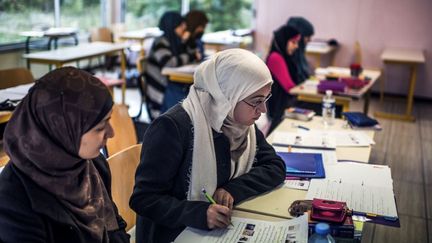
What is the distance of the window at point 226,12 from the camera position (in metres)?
8.10

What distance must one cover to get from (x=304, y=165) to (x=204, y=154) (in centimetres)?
59

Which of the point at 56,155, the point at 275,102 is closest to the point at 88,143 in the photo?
the point at 56,155

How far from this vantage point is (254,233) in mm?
1452

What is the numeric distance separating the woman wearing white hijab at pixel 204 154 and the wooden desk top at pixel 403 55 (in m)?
4.67

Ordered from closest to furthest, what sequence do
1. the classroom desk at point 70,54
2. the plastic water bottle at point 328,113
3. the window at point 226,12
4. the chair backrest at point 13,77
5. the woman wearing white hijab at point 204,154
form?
the woman wearing white hijab at point 204,154
the plastic water bottle at point 328,113
the chair backrest at point 13,77
the classroom desk at point 70,54
the window at point 226,12

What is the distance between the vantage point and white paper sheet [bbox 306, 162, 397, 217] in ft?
5.45

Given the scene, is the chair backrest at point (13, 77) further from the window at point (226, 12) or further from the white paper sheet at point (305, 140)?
the window at point (226, 12)

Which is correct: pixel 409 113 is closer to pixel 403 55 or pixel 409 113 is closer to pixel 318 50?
pixel 403 55

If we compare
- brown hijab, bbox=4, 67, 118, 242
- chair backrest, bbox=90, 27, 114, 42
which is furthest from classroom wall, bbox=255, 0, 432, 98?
brown hijab, bbox=4, 67, 118, 242

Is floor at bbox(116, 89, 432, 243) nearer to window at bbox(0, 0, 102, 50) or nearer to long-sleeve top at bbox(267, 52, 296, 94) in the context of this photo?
long-sleeve top at bbox(267, 52, 296, 94)

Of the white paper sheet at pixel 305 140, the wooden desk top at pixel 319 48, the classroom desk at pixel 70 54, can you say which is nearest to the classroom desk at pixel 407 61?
the wooden desk top at pixel 319 48

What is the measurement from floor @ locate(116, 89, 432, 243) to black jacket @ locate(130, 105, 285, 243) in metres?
0.86

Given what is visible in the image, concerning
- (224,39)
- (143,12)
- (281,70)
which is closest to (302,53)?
(281,70)

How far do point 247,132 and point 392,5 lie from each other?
5.82 metres
